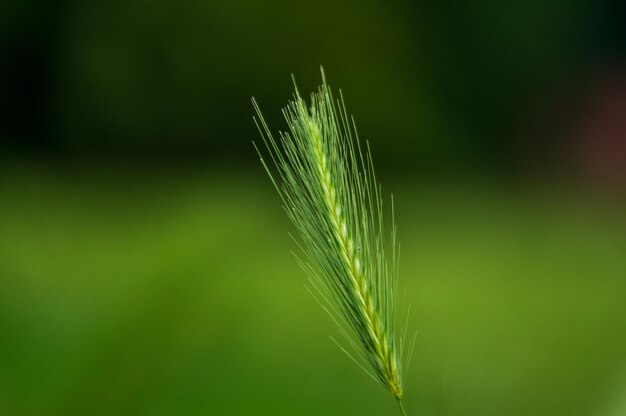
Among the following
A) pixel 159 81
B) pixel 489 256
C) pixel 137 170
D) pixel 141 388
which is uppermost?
pixel 159 81

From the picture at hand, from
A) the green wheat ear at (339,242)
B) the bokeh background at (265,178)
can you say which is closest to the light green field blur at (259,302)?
the bokeh background at (265,178)

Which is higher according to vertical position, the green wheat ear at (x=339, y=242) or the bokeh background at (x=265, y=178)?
the bokeh background at (x=265, y=178)

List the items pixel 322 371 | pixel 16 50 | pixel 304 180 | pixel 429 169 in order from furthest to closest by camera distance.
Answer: pixel 16 50 → pixel 429 169 → pixel 322 371 → pixel 304 180

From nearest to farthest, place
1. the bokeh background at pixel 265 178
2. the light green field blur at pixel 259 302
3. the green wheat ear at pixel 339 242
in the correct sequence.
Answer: the green wheat ear at pixel 339 242, the light green field blur at pixel 259 302, the bokeh background at pixel 265 178

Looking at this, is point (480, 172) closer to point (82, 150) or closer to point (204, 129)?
point (204, 129)

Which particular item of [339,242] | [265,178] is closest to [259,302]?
[265,178]

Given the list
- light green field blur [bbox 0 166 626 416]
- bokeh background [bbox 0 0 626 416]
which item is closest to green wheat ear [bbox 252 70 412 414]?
light green field blur [bbox 0 166 626 416]

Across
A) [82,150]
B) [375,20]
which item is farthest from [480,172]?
[82,150]

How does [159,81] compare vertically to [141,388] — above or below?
above

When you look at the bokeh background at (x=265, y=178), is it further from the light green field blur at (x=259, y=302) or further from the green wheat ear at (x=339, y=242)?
the green wheat ear at (x=339, y=242)
